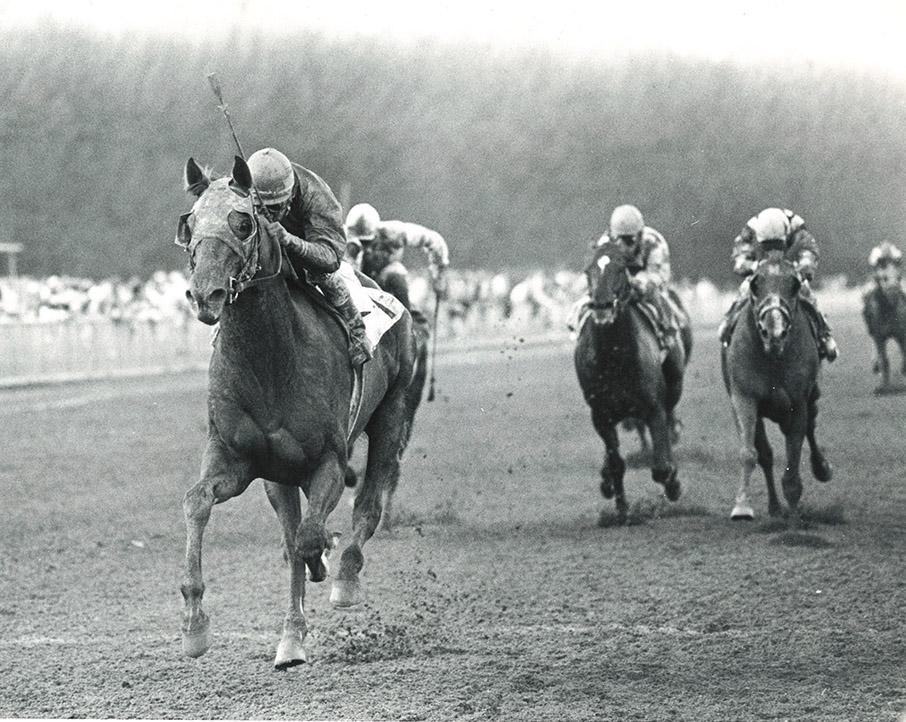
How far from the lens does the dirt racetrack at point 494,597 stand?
558cm

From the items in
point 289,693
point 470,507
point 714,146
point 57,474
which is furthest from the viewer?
point 57,474

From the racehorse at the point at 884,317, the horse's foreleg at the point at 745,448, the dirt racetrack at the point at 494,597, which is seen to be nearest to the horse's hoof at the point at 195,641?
the dirt racetrack at the point at 494,597

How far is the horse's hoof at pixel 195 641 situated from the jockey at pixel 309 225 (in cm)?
120

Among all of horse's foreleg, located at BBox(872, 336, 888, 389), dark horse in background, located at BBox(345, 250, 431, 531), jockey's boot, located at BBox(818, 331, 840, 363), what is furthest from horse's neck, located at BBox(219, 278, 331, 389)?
horse's foreleg, located at BBox(872, 336, 888, 389)

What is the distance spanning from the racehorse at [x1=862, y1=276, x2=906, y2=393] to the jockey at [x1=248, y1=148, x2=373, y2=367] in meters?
5.78

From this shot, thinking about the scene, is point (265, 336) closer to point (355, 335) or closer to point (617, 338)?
point (355, 335)

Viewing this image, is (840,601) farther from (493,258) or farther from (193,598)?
(493,258)

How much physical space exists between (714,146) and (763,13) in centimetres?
156

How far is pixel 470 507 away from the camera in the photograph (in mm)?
9555

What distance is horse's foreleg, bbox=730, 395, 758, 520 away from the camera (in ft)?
27.5

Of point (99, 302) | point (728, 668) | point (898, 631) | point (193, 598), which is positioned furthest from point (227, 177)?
point (99, 302)

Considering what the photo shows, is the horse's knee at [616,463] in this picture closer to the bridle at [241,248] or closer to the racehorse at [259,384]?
the racehorse at [259,384]

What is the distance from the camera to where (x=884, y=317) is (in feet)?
38.2

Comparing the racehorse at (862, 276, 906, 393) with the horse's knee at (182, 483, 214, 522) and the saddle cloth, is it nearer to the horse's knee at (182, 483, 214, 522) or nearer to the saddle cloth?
the saddle cloth
